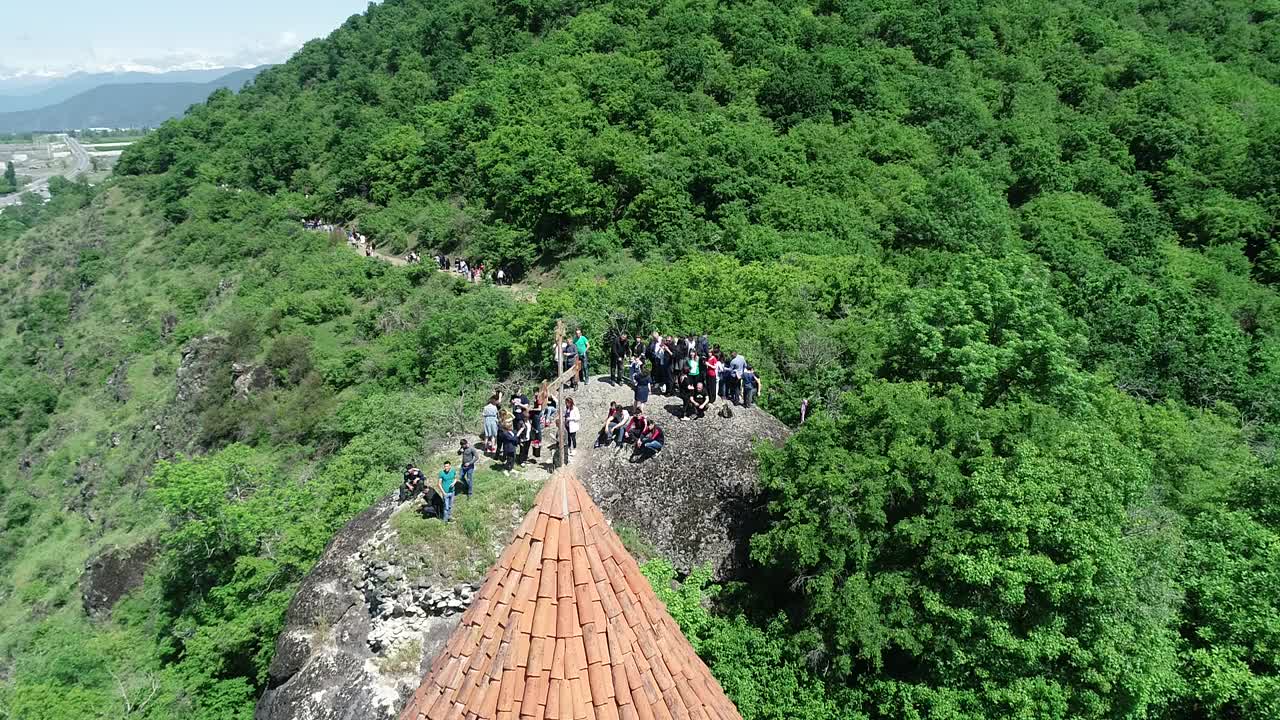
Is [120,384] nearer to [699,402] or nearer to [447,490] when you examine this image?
[447,490]

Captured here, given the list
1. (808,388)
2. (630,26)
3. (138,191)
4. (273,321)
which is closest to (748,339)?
(808,388)

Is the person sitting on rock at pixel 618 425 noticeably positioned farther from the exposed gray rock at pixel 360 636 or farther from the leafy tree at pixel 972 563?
the exposed gray rock at pixel 360 636

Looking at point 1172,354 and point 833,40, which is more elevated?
point 833,40

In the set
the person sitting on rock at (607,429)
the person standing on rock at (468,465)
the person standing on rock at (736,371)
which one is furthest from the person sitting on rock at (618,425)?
the person standing on rock at (468,465)

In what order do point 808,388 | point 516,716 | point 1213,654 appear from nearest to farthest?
point 516,716
point 1213,654
point 808,388

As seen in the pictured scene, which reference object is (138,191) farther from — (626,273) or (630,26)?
(626,273)

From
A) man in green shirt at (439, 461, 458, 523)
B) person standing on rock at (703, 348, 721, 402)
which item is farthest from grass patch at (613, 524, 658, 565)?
person standing on rock at (703, 348, 721, 402)
